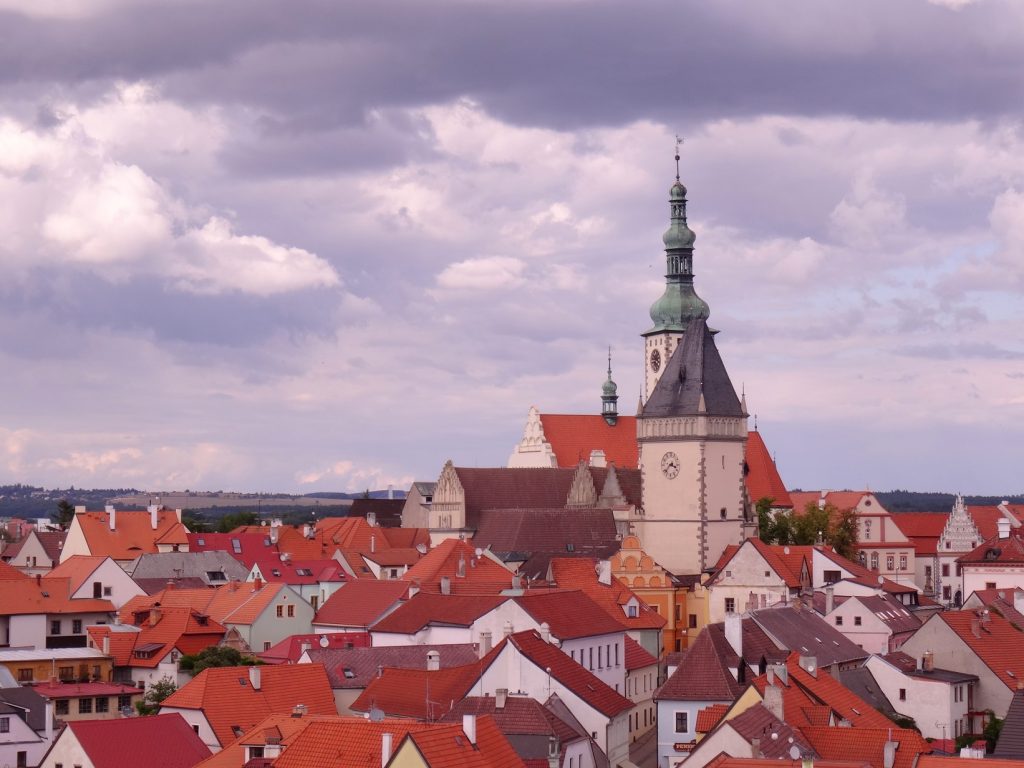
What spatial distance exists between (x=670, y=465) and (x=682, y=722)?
4609cm

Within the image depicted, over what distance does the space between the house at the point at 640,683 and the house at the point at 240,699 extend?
17085 millimetres

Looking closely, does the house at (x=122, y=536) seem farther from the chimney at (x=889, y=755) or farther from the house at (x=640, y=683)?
the chimney at (x=889, y=755)

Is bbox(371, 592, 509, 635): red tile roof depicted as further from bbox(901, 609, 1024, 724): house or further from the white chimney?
the white chimney

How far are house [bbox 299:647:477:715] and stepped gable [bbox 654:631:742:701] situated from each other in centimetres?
935

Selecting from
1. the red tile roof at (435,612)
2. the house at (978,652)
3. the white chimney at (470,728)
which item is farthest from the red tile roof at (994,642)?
the white chimney at (470,728)

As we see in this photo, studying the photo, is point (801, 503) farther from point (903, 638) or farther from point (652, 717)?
point (652, 717)

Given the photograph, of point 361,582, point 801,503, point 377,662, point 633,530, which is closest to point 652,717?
point 377,662

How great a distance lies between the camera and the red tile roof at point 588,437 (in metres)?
146

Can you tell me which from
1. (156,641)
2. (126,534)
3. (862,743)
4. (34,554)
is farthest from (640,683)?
(34,554)

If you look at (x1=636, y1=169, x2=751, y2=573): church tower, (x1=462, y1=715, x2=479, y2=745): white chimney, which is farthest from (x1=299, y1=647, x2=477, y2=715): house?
(x1=636, y1=169, x2=751, y2=573): church tower

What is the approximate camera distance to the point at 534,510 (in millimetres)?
115312

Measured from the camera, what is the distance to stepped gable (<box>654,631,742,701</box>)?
65.6m

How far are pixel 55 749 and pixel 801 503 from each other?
387 ft

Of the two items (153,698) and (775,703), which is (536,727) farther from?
(153,698)
